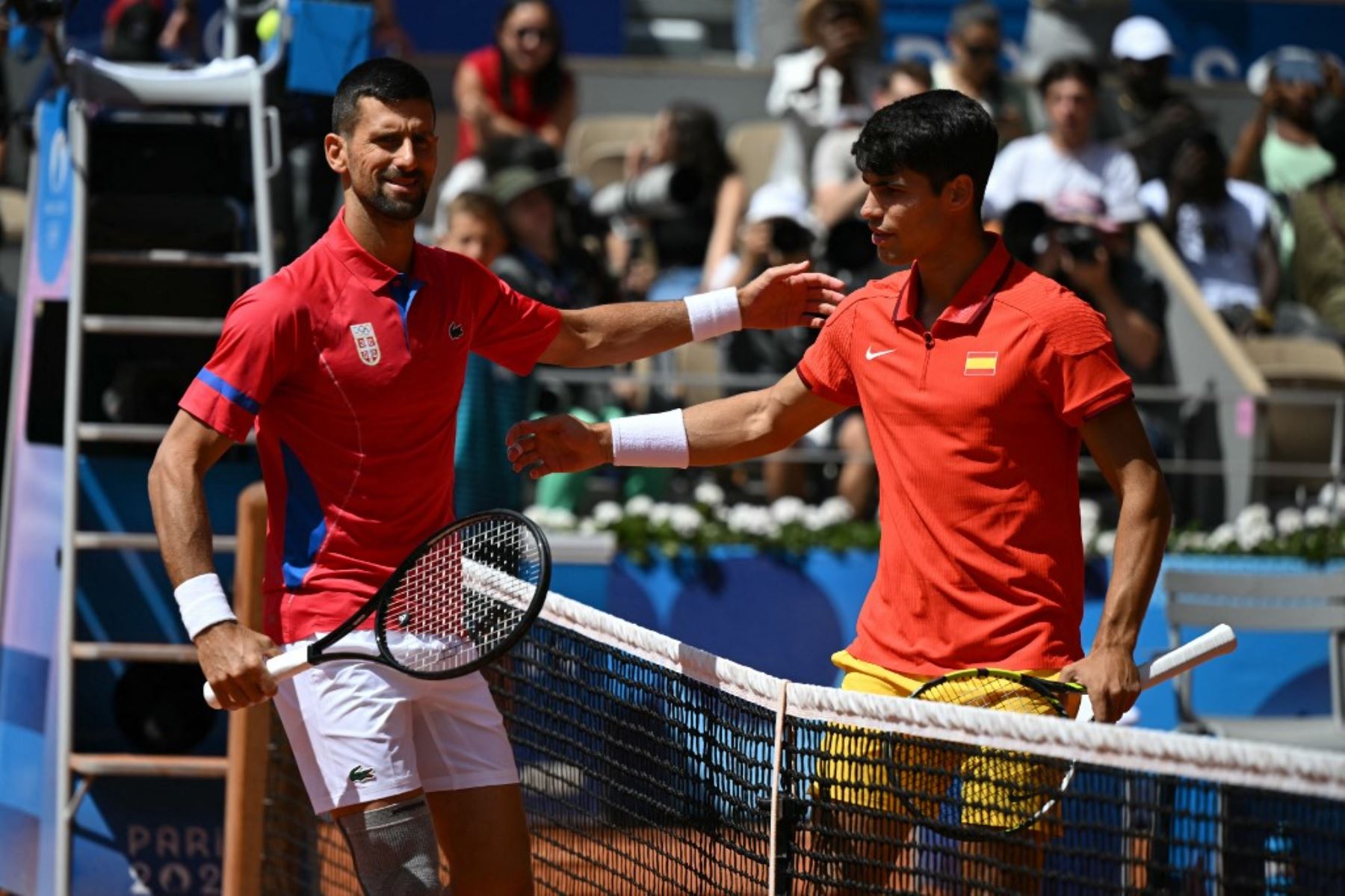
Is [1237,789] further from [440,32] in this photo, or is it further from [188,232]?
[440,32]

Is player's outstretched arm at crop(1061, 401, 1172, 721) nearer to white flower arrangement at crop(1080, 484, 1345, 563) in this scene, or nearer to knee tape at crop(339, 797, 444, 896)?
knee tape at crop(339, 797, 444, 896)

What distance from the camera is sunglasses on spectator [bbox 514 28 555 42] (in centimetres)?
1052

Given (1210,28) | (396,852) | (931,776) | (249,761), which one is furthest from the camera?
(1210,28)

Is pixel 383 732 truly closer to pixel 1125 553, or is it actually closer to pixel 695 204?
pixel 1125 553

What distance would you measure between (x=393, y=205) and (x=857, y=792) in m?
1.71

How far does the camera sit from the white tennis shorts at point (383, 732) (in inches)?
175

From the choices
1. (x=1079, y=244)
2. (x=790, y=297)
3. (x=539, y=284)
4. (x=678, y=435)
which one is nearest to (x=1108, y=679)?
(x=678, y=435)

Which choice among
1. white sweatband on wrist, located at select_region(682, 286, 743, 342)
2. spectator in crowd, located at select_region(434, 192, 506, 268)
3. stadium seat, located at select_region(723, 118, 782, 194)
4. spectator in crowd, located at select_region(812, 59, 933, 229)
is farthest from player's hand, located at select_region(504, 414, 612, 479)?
stadium seat, located at select_region(723, 118, 782, 194)

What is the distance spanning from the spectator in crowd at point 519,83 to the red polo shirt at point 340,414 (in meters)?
6.00

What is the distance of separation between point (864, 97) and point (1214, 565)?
3404 mm

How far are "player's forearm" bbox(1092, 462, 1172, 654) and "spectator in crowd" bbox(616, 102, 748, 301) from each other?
20.6ft

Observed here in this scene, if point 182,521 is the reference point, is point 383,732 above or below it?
below

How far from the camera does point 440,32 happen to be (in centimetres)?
1263

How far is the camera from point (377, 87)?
4.54 metres
